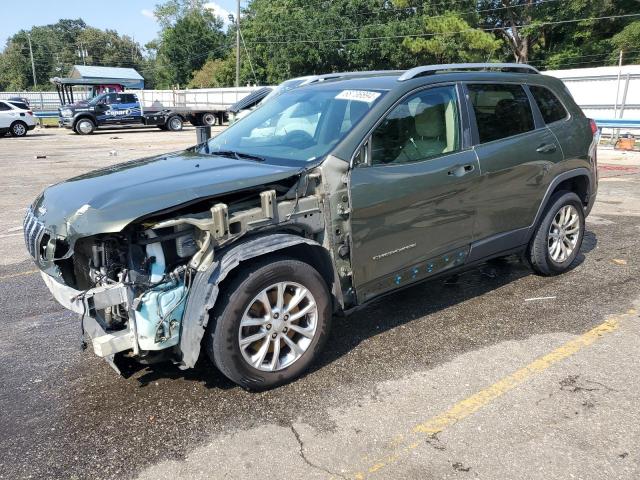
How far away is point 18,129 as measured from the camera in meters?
26.7

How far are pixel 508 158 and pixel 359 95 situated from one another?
4.58 ft

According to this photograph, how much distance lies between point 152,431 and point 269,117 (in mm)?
2617

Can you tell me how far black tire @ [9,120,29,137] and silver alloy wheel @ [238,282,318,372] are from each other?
91.5 ft

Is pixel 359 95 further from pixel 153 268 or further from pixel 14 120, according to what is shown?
pixel 14 120

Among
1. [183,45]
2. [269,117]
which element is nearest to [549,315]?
[269,117]

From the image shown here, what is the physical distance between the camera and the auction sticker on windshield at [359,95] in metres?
3.86

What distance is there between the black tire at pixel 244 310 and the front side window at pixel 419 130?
0.94 m

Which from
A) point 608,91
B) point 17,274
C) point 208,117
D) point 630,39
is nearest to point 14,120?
point 208,117

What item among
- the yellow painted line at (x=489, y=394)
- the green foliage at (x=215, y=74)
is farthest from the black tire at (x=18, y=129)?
the green foliage at (x=215, y=74)

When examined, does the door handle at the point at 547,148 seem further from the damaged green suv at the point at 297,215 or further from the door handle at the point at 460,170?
the door handle at the point at 460,170

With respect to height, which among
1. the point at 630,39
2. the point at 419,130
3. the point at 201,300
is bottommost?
the point at 201,300

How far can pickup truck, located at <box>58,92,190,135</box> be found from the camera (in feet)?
89.5

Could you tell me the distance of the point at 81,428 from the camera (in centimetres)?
300

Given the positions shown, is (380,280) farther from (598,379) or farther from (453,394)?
(598,379)
